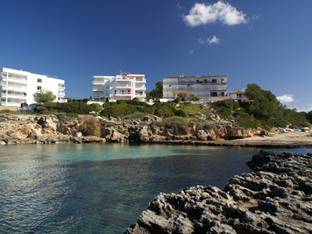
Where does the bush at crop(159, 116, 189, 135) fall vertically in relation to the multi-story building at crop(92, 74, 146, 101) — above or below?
below

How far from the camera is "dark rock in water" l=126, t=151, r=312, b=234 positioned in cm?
1359

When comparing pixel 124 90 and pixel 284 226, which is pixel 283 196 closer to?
pixel 284 226

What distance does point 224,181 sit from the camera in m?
30.8

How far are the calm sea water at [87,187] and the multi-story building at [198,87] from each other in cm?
8362

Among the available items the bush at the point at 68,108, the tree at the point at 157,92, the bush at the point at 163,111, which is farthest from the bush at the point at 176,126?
the tree at the point at 157,92

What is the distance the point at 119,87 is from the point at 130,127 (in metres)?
39.3

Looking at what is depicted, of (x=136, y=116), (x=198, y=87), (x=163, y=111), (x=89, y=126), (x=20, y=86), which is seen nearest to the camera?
(x=89, y=126)

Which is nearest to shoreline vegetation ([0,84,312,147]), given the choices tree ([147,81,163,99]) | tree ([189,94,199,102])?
tree ([189,94,199,102])

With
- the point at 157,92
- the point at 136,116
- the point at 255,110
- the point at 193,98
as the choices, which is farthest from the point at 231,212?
the point at 157,92

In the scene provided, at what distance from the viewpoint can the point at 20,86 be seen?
335ft

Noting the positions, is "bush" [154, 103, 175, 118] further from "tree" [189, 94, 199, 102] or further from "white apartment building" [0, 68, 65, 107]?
"white apartment building" [0, 68, 65, 107]

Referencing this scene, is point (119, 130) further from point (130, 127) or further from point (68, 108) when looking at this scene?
Answer: point (68, 108)

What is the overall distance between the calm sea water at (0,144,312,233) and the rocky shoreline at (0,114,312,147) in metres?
32.9

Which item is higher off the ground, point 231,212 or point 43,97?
point 43,97
